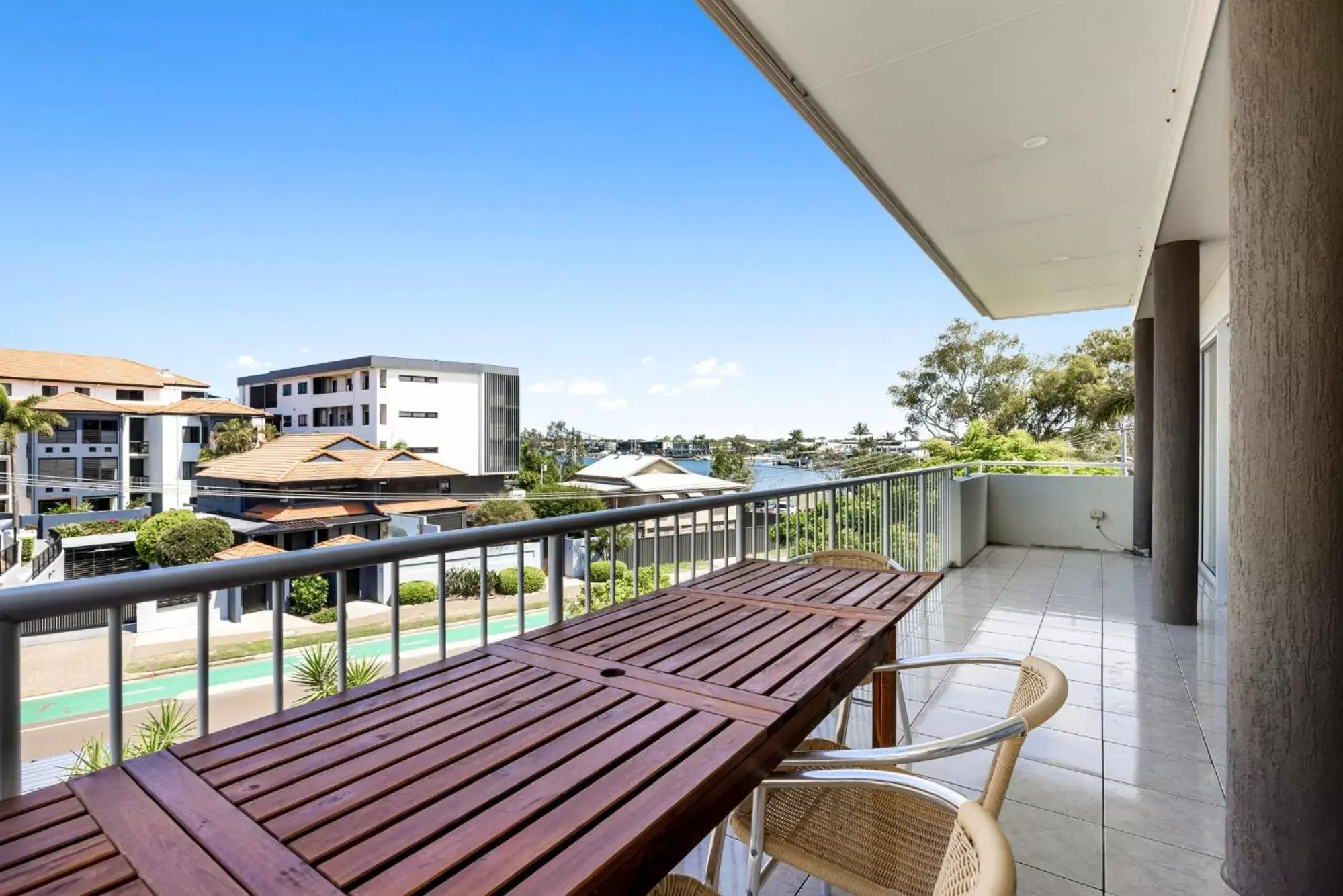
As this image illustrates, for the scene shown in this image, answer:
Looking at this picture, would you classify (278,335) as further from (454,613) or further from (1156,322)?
(1156,322)

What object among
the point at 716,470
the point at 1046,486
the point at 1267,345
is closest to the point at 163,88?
the point at 716,470

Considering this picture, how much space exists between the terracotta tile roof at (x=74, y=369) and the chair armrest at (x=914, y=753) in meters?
16.8

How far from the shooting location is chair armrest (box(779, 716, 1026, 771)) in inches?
47.0

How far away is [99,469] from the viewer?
13602 millimetres

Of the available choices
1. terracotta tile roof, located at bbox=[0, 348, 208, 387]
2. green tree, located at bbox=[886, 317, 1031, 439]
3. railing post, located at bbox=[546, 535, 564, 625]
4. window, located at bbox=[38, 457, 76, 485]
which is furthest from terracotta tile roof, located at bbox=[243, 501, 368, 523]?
green tree, located at bbox=[886, 317, 1031, 439]

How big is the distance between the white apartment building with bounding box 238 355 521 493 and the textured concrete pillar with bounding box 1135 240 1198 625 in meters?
23.5

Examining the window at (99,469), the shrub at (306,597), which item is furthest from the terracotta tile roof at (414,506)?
the window at (99,469)

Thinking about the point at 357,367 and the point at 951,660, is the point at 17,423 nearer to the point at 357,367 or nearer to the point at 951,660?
the point at 357,367

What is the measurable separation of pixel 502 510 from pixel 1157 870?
80.2ft

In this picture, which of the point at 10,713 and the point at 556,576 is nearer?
the point at 10,713

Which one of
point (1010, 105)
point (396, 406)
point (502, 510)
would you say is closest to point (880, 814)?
point (1010, 105)

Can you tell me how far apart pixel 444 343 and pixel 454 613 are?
28486mm

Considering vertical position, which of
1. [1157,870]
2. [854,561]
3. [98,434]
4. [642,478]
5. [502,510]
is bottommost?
[502,510]

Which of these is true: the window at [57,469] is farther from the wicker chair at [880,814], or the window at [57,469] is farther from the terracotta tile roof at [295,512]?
the wicker chair at [880,814]
